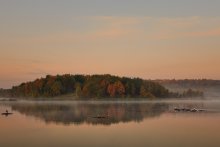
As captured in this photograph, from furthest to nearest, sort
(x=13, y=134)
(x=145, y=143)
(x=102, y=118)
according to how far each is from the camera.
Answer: (x=102, y=118) < (x=13, y=134) < (x=145, y=143)

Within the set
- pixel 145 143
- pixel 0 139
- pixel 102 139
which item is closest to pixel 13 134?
pixel 0 139

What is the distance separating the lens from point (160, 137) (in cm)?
4003

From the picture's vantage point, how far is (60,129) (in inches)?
1884

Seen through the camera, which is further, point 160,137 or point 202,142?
point 160,137

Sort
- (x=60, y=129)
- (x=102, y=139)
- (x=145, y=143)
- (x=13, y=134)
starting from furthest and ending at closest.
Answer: (x=60, y=129) < (x=13, y=134) < (x=102, y=139) < (x=145, y=143)

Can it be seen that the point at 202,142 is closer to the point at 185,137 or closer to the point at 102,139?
the point at 185,137

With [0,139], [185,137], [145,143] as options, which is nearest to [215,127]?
[185,137]

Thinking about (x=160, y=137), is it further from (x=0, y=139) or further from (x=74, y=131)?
(x=0, y=139)

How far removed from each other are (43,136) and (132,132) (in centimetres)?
1054

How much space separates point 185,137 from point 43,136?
A: 49.5 feet

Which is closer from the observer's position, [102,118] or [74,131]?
[74,131]

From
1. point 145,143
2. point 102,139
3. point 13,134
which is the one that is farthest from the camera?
point 13,134

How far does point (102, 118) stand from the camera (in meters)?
63.0

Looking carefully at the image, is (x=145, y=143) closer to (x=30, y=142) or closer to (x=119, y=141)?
(x=119, y=141)
